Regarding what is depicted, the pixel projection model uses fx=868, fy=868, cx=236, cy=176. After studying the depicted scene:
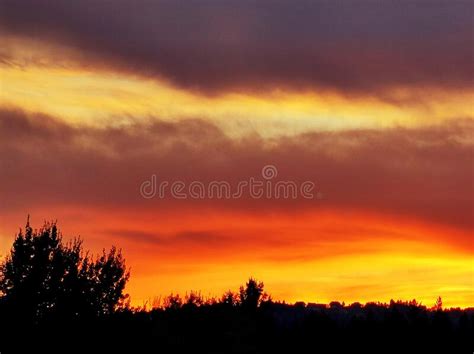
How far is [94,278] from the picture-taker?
68312 mm

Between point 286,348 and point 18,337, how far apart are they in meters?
16.6

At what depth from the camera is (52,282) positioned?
208 feet

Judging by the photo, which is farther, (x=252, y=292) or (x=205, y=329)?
(x=252, y=292)

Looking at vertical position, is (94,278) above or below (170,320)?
above

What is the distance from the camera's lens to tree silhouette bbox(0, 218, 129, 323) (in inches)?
2368

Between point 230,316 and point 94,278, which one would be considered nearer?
point 230,316

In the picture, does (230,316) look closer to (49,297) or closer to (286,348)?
(286,348)

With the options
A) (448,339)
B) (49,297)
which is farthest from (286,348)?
(49,297)

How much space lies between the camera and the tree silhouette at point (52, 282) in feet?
197

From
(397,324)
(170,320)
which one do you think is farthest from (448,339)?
(170,320)

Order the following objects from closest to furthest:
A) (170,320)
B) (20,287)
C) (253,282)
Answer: (170,320) → (20,287) → (253,282)

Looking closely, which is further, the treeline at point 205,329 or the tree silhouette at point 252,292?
the tree silhouette at point 252,292

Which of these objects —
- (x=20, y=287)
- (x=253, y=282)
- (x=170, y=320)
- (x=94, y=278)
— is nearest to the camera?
(x=170, y=320)

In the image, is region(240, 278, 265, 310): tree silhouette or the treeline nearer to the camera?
the treeline
